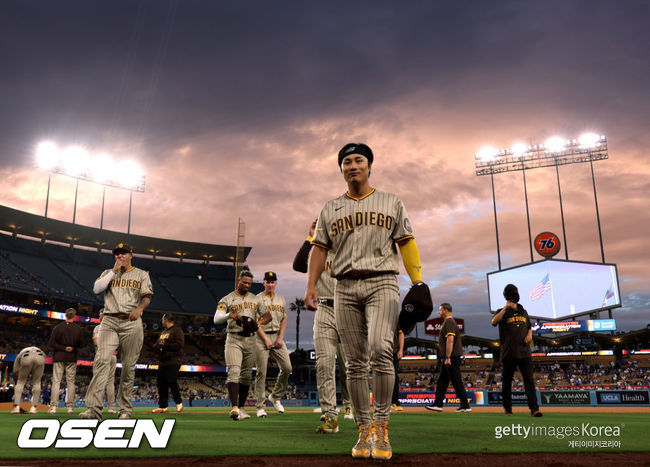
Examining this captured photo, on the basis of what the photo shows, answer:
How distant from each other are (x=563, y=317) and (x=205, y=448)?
117 feet

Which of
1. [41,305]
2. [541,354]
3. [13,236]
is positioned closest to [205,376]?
[41,305]

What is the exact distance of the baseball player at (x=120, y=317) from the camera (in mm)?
6195

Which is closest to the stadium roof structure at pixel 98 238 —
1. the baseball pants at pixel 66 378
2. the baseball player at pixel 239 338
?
the baseball pants at pixel 66 378

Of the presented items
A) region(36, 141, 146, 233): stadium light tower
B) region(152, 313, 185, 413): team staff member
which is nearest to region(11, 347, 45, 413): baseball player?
region(152, 313, 185, 413): team staff member

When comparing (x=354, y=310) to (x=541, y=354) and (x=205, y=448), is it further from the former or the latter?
(x=541, y=354)

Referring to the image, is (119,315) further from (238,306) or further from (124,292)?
(238,306)

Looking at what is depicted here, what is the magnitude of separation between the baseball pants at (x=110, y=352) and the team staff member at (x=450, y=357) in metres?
5.62

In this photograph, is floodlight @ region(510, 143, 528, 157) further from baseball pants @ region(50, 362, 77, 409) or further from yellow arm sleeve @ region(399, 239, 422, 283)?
yellow arm sleeve @ region(399, 239, 422, 283)

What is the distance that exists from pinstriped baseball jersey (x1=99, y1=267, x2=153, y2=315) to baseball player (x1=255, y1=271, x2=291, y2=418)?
6.67ft

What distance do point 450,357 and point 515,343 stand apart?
211cm

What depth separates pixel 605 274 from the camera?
34.5 m

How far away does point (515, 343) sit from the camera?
7.62 m

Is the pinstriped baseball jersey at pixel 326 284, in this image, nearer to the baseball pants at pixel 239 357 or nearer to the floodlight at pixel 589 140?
the baseball pants at pixel 239 357

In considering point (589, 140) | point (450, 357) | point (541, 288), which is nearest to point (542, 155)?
point (589, 140)
